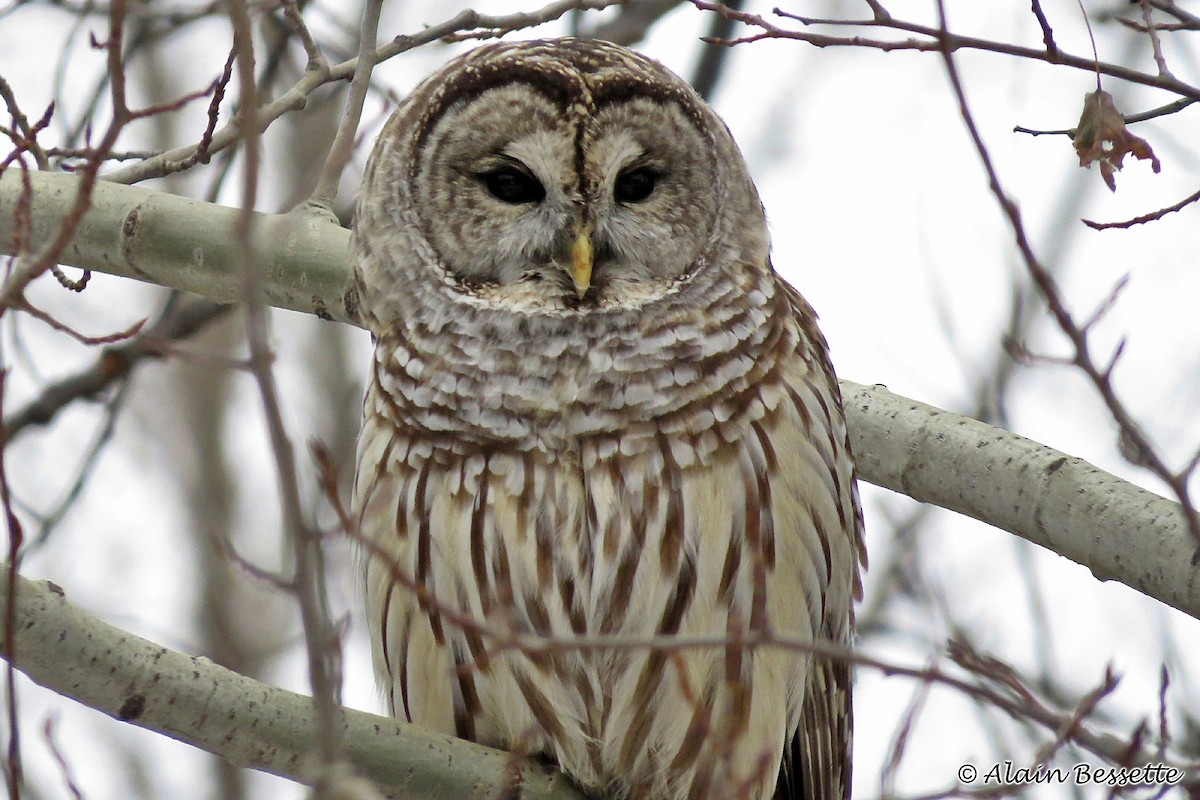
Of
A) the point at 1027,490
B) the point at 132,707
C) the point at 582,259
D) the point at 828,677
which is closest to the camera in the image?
the point at 132,707

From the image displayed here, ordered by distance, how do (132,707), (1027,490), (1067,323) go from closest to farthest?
1. (1067,323)
2. (132,707)
3. (1027,490)

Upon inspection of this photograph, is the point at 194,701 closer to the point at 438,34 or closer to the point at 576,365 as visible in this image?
the point at 576,365

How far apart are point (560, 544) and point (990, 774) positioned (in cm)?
116

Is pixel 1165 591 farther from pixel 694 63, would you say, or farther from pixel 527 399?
pixel 694 63

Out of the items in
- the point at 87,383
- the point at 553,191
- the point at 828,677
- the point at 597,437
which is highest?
the point at 87,383

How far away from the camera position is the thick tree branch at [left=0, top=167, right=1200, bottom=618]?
129 inches

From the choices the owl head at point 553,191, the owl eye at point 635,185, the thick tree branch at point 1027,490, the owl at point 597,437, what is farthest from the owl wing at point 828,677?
the owl eye at point 635,185

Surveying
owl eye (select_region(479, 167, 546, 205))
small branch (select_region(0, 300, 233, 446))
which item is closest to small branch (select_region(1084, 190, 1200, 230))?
owl eye (select_region(479, 167, 546, 205))

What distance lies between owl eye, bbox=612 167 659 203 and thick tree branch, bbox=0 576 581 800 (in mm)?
1565

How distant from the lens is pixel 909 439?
3904 mm

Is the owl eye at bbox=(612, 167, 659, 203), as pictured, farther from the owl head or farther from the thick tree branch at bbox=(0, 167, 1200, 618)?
the thick tree branch at bbox=(0, 167, 1200, 618)

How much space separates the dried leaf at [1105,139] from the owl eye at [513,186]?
4.68 ft

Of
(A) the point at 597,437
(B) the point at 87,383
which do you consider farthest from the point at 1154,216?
(B) the point at 87,383

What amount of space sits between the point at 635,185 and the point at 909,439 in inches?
38.9
